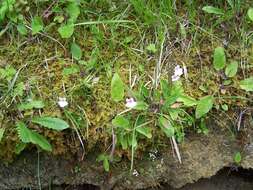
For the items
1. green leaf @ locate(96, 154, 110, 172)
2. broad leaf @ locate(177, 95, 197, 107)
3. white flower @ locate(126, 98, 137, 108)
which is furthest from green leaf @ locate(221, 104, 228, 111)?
green leaf @ locate(96, 154, 110, 172)

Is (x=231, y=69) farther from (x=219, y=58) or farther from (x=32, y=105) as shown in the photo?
(x=32, y=105)

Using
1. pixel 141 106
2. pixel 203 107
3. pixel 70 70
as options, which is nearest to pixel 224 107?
pixel 203 107

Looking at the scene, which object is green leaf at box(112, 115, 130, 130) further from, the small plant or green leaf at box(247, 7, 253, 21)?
green leaf at box(247, 7, 253, 21)

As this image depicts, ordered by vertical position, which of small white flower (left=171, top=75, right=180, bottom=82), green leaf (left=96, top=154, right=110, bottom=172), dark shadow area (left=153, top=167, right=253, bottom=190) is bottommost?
dark shadow area (left=153, top=167, right=253, bottom=190)

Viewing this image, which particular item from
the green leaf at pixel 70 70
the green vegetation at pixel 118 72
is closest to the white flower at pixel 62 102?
the green vegetation at pixel 118 72

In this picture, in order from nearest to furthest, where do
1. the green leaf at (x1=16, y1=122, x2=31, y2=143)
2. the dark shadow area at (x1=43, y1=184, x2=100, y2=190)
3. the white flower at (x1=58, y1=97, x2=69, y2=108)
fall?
the green leaf at (x1=16, y1=122, x2=31, y2=143) < the white flower at (x1=58, y1=97, x2=69, y2=108) < the dark shadow area at (x1=43, y1=184, x2=100, y2=190)

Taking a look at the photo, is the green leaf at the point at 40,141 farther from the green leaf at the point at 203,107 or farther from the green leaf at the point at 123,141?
the green leaf at the point at 203,107
